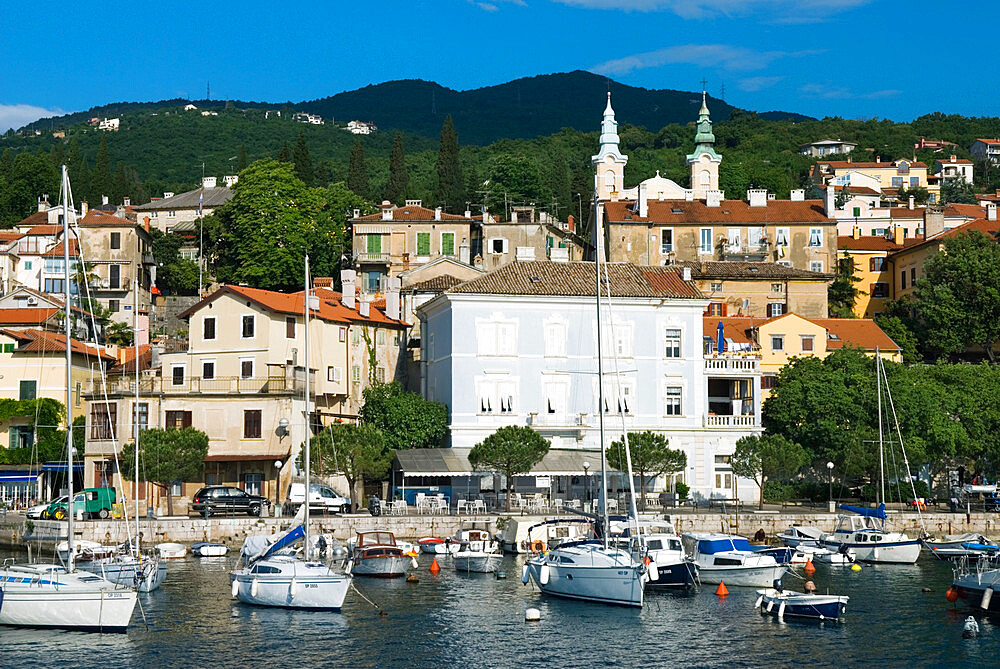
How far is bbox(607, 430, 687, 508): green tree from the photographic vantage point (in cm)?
6375

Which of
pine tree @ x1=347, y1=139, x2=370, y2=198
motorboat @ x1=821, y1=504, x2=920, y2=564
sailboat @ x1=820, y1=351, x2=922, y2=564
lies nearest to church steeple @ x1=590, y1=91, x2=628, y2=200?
pine tree @ x1=347, y1=139, x2=370, y2=198

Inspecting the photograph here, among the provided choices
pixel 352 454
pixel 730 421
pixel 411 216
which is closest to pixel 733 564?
pixel 730 421

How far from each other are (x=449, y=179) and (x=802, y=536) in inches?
2896

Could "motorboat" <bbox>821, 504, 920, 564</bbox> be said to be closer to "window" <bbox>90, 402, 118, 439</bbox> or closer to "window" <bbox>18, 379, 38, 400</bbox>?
"window" <bbox>90, 402, 118, 439</bbox>

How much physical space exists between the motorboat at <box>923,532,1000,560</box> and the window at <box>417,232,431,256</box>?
4521 cm

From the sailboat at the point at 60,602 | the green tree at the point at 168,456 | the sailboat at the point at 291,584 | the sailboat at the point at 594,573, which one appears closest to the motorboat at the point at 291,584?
the sailboat at the point at 291,584

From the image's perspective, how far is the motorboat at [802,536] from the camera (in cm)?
5873

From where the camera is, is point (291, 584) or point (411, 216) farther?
point (411, 216)

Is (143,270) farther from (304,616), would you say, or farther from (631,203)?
(304,616)

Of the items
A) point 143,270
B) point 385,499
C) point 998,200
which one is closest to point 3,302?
point 143,270

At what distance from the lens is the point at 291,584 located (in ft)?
143

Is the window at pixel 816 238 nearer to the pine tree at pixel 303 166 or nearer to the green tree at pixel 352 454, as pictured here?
the pine tree at pixel 303 166

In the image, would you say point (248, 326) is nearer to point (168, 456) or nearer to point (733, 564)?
point (168, 456)

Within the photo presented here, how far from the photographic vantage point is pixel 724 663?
121ft
